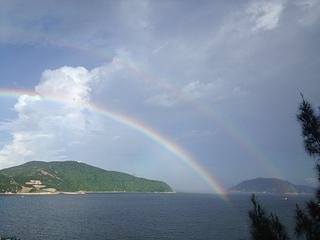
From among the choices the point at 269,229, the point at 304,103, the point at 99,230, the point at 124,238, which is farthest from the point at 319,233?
the point at 99,230

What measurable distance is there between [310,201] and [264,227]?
3.08 metres

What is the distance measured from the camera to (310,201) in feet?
64.3

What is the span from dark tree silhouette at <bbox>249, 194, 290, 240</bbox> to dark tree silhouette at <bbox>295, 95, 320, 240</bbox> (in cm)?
98

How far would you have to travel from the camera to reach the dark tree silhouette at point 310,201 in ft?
62.6

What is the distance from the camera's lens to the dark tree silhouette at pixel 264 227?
64.5 ft

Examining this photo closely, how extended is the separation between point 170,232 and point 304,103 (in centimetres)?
8765

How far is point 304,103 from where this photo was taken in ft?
65.5

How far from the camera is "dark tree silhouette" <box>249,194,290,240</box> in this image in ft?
64.5

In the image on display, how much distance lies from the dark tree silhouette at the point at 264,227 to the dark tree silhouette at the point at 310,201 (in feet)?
3.20

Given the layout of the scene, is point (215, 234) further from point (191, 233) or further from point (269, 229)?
point (269, 229)

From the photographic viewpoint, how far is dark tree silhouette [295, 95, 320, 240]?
62.6 ft

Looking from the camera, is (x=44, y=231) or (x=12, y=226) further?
(x=12, y=226)

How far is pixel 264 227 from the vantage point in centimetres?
1980

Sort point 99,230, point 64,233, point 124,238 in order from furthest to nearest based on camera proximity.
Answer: point 99,230 → point 64,233 → point 124,238
